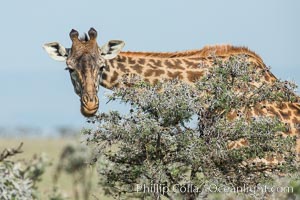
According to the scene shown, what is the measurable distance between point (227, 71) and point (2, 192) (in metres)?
3.74

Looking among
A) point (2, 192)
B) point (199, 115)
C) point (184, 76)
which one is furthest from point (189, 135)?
point (2, 192)

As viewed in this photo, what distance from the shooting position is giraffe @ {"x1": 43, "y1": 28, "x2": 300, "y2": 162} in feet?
39.9

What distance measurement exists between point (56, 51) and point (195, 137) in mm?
2762

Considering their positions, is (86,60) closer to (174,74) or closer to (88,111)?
(88,111)

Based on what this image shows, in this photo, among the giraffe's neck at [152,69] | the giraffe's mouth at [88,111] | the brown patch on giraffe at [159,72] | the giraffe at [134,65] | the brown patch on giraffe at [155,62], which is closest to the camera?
the giraffe's mouth at [88,111]

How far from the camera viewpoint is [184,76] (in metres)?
12.7

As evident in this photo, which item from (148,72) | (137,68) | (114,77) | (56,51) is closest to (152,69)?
(148,72)

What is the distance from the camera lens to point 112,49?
1290cm

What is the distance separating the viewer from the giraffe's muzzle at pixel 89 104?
11670mm

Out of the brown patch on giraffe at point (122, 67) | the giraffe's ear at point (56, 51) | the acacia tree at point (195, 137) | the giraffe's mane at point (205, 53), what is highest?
the giraffe's mane at point (205, 53)

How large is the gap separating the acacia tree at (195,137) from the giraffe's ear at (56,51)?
5.09 ft

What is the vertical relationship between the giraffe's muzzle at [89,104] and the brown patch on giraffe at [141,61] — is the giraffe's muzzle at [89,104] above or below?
below

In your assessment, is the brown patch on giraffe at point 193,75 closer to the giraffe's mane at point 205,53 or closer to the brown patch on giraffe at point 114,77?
the giraffe's mane at point 205,53

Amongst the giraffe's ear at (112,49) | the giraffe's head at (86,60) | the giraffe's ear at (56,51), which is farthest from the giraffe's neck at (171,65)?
the giraffe's ear at (56,51)
